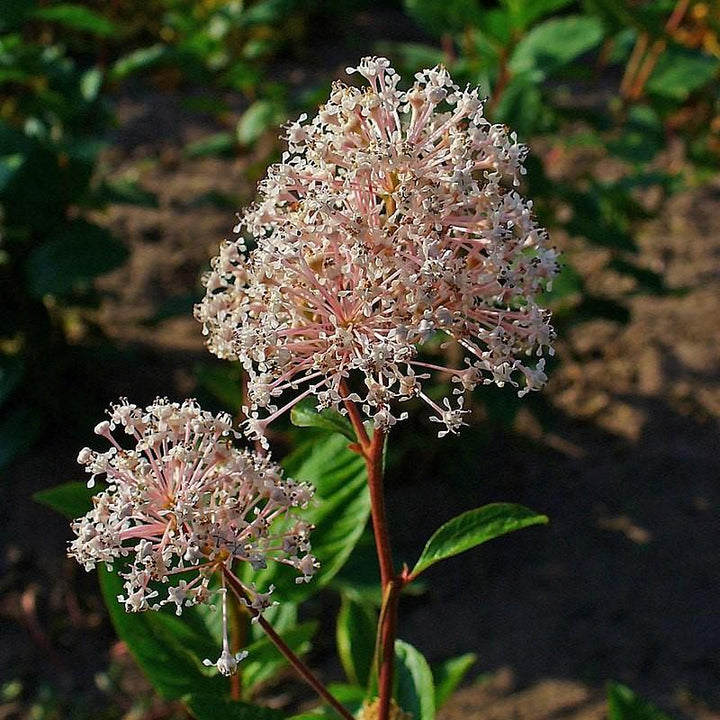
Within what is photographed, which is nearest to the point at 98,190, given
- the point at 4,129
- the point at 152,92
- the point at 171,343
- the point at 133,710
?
the point at 4,129

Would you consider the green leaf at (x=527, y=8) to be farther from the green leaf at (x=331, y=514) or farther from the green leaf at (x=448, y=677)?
the green leaf at (x=448, y=677)

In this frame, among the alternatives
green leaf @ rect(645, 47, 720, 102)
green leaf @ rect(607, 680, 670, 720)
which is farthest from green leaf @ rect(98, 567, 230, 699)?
green leaf @ rect(645, 47, 720, 102)

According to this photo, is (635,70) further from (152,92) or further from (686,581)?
(152,92)

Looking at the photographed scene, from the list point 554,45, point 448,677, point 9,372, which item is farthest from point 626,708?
point 9,372

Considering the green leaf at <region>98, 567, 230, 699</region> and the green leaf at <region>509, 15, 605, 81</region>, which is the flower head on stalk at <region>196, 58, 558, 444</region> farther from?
the green leaf at <region>509, 15, 605, 81</region>

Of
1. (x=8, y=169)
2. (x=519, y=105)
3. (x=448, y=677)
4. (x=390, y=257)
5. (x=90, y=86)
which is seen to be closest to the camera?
(x=390, y=257)

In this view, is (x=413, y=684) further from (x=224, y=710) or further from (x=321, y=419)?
(x=321, y=419)

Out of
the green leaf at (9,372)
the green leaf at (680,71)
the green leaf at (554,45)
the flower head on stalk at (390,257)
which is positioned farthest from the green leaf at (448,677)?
the green leaf at (680,71)
